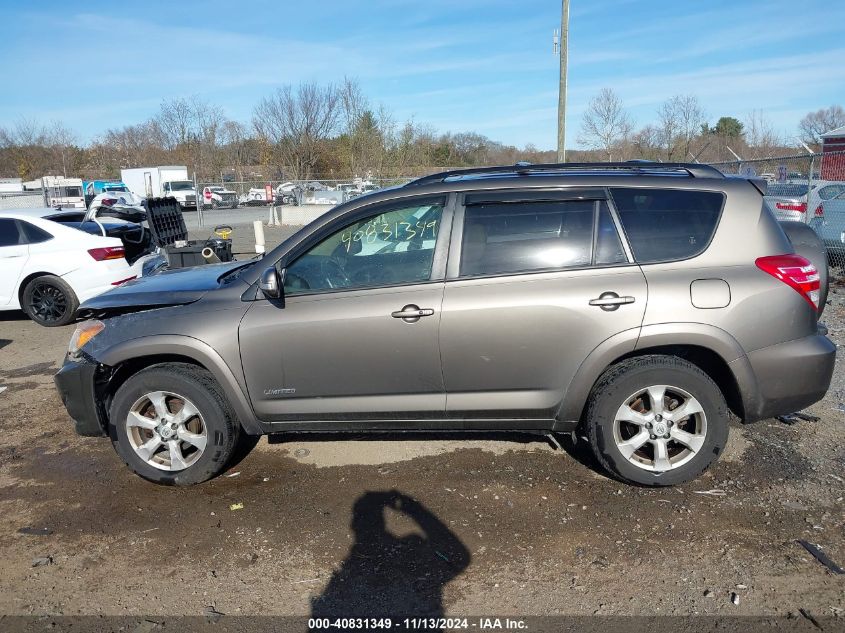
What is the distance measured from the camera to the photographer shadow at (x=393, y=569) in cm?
292

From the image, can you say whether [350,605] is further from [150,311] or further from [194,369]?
[150,311]

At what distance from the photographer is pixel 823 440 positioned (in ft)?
14.8

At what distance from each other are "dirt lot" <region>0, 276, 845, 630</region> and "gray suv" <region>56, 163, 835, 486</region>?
1.13ft

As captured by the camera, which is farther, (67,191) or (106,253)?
(67,191)

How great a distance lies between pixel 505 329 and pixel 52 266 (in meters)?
7.21

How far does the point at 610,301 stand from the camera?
368 centimetres

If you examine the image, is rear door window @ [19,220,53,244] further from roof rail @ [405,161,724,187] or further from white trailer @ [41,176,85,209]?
white trailer @ [41,176,85,209]

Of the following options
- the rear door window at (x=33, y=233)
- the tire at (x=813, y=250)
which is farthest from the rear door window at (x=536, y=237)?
the rear door window at (x=33, y=233)

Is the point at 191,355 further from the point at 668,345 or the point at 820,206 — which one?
the point at 820,206

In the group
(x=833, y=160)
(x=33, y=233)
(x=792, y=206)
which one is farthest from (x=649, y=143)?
(x=33, y=233)

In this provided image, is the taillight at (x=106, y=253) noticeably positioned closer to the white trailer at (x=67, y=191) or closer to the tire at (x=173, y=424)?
the tire at (x=173, y=424)

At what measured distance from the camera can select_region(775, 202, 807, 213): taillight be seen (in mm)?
11765

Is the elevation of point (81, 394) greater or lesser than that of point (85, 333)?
lesser

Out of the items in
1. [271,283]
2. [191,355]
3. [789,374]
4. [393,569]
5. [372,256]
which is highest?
[372,256]
